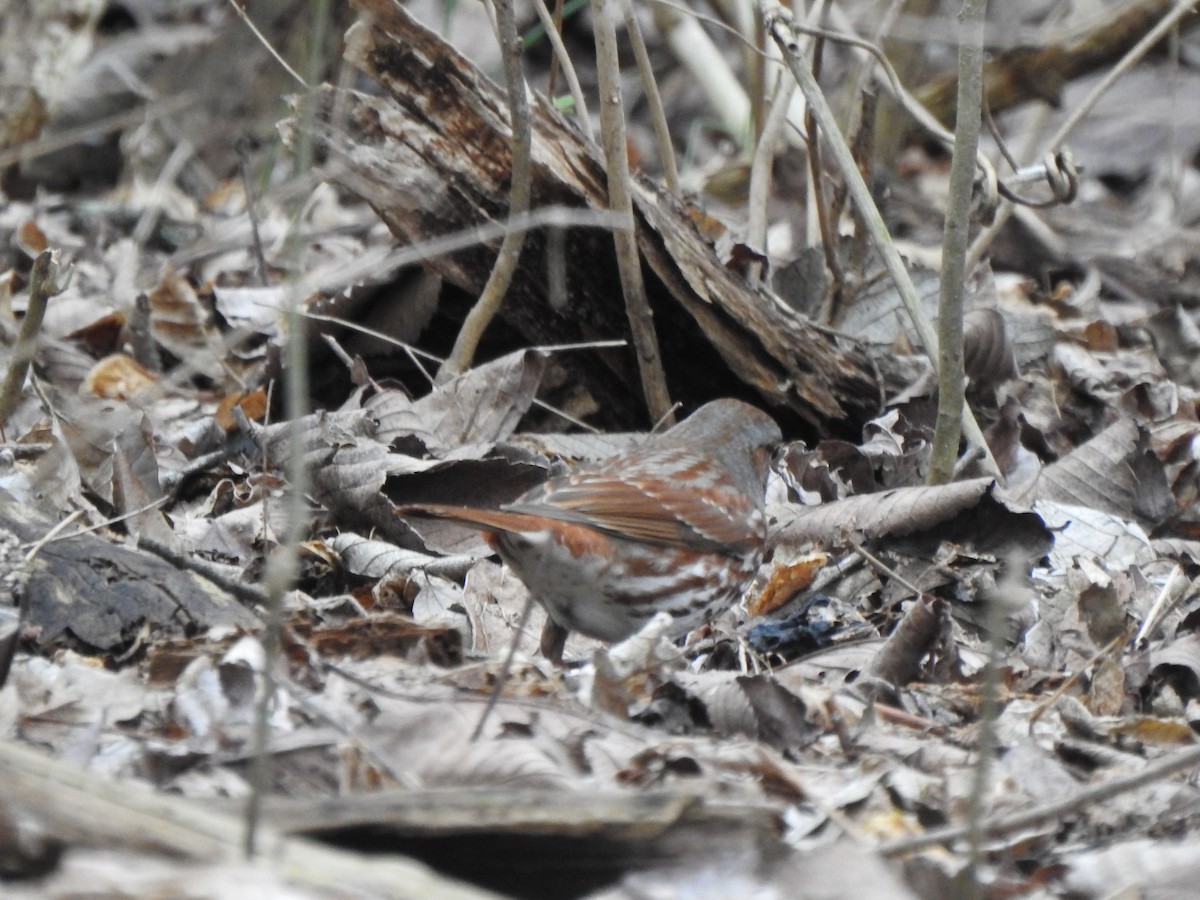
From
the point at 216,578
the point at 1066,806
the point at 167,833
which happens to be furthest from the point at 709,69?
the point at 167,833

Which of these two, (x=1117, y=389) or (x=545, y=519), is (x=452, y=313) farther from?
(x=1117, y=389)

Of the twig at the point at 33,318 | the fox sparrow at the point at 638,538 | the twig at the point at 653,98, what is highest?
the twig at the point at 653,98

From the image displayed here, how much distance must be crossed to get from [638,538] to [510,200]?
1197 millimetres

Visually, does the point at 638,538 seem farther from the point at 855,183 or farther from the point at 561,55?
the point at 561,55

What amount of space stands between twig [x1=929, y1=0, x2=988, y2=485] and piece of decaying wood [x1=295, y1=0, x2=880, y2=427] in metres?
0.67

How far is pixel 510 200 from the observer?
4.81m

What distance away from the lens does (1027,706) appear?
12.2 feet

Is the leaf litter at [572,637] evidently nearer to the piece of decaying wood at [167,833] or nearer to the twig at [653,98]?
the piece of decaying wood at [167,833]

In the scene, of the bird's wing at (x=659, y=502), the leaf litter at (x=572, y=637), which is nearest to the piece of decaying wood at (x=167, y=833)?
the leaf litter at (x=572, y=637)

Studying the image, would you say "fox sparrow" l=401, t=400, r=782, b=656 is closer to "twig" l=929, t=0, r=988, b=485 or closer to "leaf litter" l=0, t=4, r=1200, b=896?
"leaf litter" l=0, t=4, r=1200, b=896

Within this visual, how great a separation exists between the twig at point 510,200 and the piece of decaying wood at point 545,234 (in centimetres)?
14

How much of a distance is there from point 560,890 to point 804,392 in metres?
3.07

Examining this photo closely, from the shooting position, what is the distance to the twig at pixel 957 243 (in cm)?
404

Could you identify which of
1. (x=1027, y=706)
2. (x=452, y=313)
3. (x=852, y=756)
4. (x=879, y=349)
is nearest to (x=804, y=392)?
(x=879, y=349)
